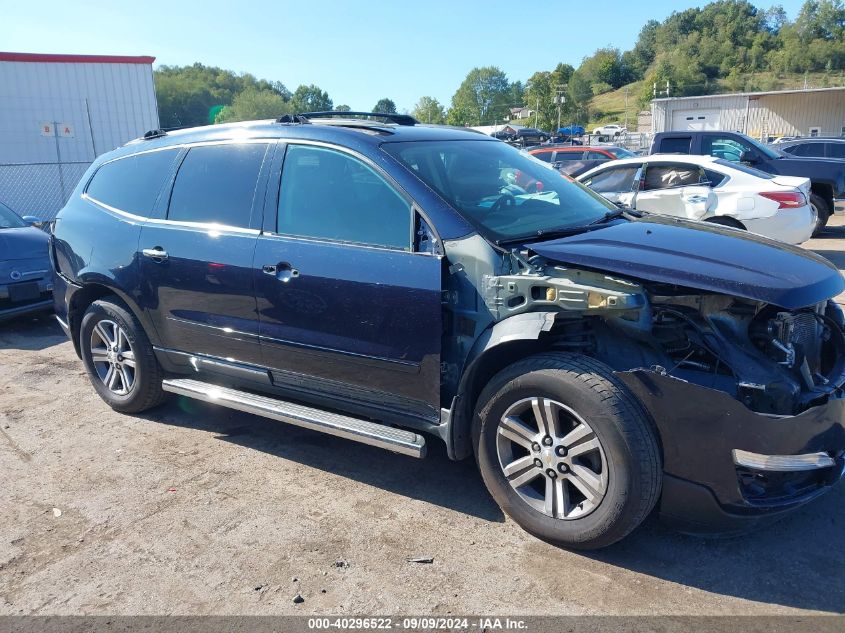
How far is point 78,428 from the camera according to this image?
480 cm

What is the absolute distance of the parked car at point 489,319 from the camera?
2.89 m

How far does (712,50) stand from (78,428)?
150086 mm

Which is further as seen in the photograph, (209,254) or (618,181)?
(618,181)

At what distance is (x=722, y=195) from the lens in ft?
→ 29.6

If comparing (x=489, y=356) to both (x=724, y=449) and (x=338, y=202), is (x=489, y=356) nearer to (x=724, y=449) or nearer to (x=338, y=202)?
(x=724, y=449)

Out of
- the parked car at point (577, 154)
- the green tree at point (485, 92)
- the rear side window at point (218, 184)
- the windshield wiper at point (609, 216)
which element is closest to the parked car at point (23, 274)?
the rear side window at point (218, 184)

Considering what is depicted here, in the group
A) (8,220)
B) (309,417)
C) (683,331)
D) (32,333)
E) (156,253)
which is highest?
(156,253)

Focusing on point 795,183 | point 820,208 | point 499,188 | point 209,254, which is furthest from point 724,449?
point 820,208

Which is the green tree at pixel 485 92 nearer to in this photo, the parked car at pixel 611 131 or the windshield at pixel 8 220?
the parked car at pixel 611 131

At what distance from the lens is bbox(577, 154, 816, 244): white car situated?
8.93m

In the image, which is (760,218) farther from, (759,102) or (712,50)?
(712,50)

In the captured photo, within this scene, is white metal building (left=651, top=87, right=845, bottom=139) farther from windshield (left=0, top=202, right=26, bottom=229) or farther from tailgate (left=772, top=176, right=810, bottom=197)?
windshield (left=0, top=202, right=26, bottom=229)

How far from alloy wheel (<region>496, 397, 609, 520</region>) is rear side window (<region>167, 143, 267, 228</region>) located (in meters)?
2.02

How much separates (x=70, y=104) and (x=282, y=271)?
21.8m
